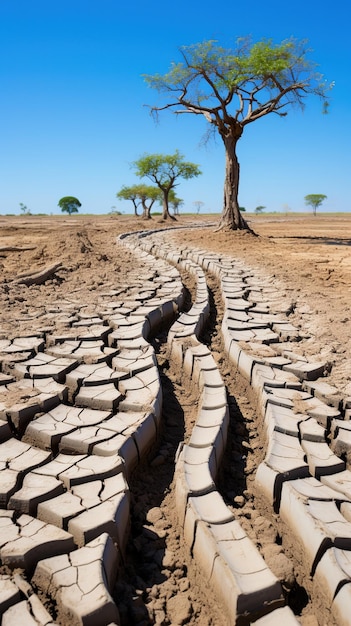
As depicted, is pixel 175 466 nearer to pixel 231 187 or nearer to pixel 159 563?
pixel 159 563

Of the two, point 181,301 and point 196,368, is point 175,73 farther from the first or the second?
point 196,368

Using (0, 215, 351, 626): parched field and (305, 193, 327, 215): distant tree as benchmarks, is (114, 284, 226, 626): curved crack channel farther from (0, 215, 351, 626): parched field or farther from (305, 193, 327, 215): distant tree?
(305, 193, 327, 215): distant tree

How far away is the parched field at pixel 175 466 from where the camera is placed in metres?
1.52

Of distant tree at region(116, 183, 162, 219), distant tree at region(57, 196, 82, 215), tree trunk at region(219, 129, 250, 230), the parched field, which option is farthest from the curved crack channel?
distant tree at region(57, 196, 82, 215)

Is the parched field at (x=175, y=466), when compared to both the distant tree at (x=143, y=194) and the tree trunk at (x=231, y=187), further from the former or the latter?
the distant tree at (x=143, y=194)

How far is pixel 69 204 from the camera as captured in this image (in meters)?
53.1

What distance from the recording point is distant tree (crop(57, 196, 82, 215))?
52.9m

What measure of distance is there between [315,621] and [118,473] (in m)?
0.99

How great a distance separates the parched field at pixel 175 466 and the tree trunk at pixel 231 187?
872cm

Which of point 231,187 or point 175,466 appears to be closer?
point 175,466

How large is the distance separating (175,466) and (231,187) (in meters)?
11.8

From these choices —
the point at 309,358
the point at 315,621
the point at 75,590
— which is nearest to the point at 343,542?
Answer: the point at 315,621

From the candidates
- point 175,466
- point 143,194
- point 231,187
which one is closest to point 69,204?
point 143,194

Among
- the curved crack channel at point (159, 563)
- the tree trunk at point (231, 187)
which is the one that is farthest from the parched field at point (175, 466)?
the tree trunk at point (231, 187)
